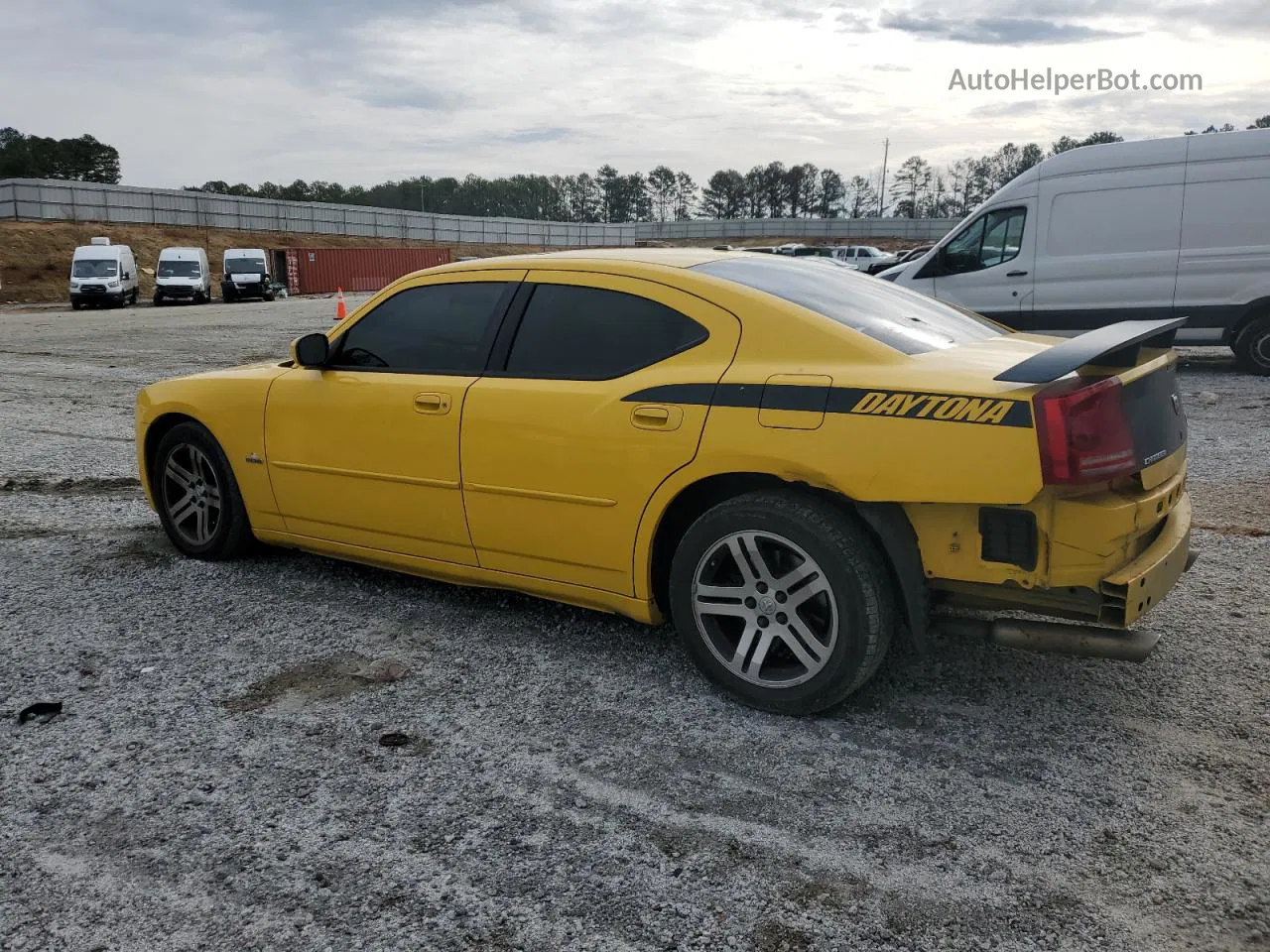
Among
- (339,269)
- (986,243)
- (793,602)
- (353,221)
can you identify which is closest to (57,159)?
(353,221)

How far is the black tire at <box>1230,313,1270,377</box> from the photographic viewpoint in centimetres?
1118

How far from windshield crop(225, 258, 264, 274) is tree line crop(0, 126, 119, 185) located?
58.3m

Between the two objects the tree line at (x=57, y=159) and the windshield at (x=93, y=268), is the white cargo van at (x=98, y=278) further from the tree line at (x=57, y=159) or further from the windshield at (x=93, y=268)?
the tree line at (x=57, y=159)

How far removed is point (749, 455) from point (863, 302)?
0.93 metres

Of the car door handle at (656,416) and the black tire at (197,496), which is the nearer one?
the car door handle at (656,416)

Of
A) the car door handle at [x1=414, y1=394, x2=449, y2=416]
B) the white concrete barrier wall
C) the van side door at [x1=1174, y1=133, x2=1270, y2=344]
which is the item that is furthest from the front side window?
the white concrete barrier wall

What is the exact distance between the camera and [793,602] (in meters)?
3.36

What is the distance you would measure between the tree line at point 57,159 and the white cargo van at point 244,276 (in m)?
58.2

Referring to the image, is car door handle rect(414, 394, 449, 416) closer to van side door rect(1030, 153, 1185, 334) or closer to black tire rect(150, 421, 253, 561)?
black tire rect(150, 421, 253, 561)

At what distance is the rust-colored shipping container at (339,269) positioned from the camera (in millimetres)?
45250

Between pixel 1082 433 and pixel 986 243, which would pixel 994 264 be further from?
pixel 1082 433

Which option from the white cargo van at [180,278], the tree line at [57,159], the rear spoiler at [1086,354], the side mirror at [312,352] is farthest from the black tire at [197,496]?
the tree line at [57,159]

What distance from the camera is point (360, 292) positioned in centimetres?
4666

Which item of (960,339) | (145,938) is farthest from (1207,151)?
(145,938)
